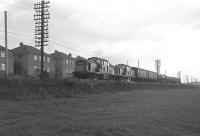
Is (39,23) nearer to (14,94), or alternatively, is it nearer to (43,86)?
(43,86)

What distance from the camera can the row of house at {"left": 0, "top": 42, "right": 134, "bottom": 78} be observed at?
150 ft

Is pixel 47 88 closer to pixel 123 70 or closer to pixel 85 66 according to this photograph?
pixel 85 66

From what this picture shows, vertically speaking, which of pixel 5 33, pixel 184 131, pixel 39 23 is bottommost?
pixel 184 131

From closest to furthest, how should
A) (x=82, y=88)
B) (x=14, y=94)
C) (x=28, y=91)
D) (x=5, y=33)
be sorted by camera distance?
(x=14, y=94), (x=28, y=91), (x=5, y=33), (x=82, y=88)

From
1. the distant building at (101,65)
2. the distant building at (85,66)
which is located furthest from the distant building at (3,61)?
the distant building at (85,66)

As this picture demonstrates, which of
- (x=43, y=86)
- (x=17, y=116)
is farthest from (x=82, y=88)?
(x=17, y=116)

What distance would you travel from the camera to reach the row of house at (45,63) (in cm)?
4578

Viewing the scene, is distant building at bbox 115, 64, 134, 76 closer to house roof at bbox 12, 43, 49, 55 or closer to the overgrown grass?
the overgrown grass

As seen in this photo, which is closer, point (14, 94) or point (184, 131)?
point (184, 131)

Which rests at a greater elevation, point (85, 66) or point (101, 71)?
point (85, 66)

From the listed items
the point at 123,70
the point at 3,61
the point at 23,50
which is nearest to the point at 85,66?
the point at 123,70

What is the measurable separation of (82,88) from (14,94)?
424 inches

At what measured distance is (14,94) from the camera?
76.6 feet

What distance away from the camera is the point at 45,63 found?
72.1 metres
